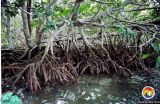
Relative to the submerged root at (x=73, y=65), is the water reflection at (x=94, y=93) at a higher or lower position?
lower

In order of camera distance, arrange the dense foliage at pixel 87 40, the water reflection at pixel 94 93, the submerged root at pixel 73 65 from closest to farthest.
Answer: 1. the water reflection at pixel 94 93
2. the submerged root at pixel 73 65
3. the dense foliage at pixel 87 40

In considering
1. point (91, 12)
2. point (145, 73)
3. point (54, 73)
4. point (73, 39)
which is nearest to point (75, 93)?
point (54, 73)

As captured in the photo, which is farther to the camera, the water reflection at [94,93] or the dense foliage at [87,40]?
the dense foliage at [87,40]

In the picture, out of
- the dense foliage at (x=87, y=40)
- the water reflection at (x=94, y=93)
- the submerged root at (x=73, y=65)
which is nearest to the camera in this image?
the water reflection at (x=94, y=93)

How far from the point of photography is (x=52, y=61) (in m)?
5.30

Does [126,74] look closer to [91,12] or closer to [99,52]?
[99,52]

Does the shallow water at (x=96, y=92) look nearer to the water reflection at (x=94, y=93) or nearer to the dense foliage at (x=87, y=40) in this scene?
the water reflection at (x=94, y=93)

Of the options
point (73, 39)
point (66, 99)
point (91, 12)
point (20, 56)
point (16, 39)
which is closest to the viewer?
point (66, 99)

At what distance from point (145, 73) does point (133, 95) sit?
1.71m

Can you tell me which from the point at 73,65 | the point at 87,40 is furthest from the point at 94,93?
the point at 87,40

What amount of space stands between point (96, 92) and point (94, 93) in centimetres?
7

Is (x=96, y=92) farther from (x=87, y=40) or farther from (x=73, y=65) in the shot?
(x=87, y=40)

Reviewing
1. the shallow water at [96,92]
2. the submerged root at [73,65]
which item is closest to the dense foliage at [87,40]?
the submerged root at [73,65]

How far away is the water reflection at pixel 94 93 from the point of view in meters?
4.23
